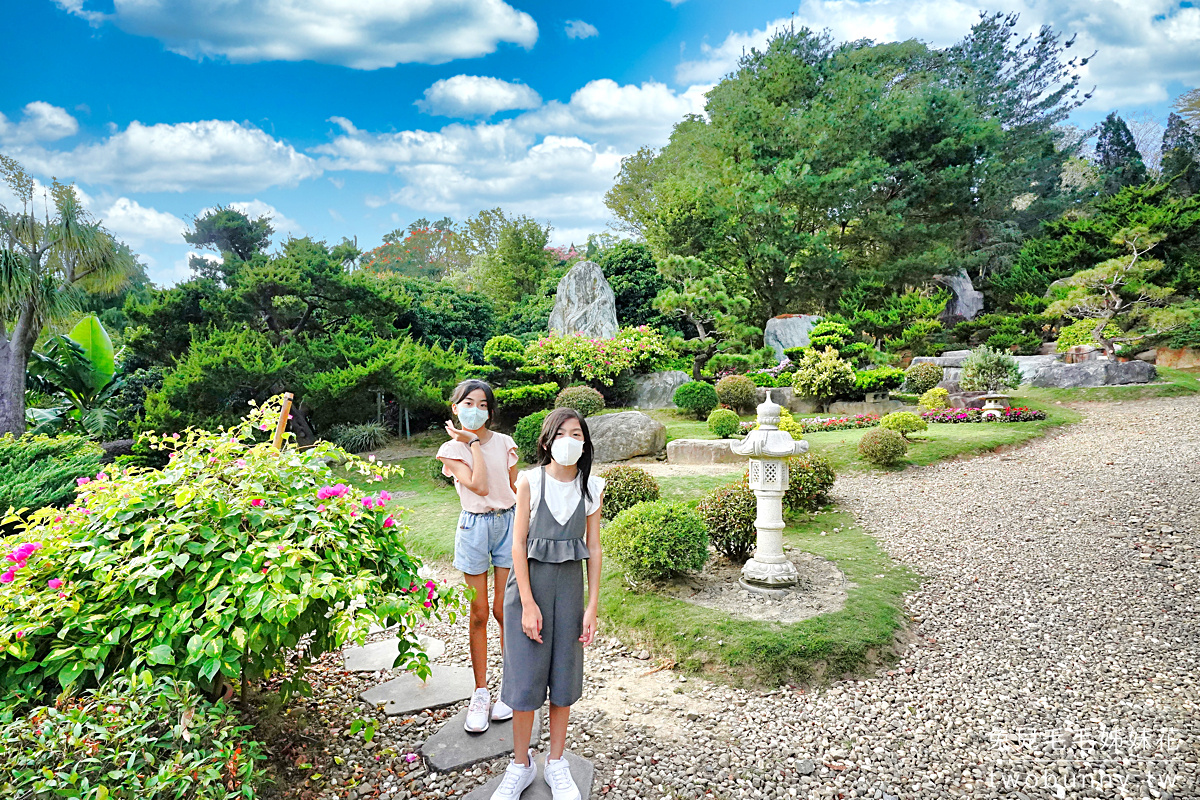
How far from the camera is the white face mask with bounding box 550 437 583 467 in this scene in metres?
2.33

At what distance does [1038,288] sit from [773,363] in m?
9.50

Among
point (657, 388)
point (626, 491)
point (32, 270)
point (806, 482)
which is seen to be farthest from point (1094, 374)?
point (32, 270)

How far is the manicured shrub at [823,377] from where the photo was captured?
41.5ft

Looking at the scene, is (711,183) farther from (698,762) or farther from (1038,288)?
(698,762)

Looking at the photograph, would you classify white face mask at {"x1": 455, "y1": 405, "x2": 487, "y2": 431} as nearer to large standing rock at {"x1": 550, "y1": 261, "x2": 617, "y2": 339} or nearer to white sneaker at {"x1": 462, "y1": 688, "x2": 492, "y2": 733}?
white sneaker at {"x1": 462, "y1": 688, "x2": 492, "y2": 733}

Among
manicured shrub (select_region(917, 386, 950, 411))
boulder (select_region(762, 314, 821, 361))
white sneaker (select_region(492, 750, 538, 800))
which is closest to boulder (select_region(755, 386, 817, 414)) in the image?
manicured shrub (select_region(917, 386, 950, 411))

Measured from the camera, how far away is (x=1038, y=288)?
18719 millimetres

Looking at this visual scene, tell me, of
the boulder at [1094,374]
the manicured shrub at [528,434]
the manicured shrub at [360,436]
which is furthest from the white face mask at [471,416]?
the boulder at [1094,374]

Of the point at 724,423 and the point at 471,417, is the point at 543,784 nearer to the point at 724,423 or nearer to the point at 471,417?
the point at 471,417

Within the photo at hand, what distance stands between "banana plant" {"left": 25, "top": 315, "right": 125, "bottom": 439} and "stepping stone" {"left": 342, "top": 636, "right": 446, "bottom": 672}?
8814 mm

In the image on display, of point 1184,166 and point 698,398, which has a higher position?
point 1184,166

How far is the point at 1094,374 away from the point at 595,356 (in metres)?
10.1

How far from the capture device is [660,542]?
14.3 ft

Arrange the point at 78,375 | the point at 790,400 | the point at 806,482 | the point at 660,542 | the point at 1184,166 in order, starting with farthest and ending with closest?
the point at 1184,166
the point at 790,400
the point at 78,375
the point at 806,482
the point at 660,542
